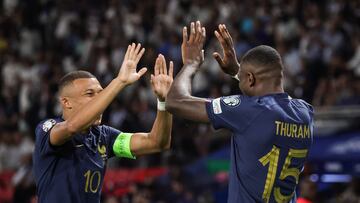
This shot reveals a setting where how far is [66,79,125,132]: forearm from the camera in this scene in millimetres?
5320

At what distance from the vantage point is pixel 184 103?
496cm

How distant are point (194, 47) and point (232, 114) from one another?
67 centimetres

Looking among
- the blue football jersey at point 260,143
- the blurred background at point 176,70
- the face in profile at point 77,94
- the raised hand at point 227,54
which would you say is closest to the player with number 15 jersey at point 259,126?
the blue football jersey at point 260,143

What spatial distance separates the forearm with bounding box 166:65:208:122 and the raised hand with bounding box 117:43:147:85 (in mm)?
451

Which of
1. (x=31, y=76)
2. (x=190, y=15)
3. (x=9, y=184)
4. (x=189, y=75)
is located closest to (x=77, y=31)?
(x=31, y=76)

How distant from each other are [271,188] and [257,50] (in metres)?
0.88

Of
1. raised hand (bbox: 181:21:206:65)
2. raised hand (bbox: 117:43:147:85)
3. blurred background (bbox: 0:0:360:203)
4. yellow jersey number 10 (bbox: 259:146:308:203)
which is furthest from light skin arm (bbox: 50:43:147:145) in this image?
blurred background (bbox: 0:0:360:203)

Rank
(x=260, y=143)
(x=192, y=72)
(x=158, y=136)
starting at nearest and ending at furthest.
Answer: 1. (x=260, y=143)
2. (x=192, y=72)
3. (x=158, y=136)

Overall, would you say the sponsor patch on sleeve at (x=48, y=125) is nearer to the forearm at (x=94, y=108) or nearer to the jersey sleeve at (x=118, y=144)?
the forearm at (x=94, y=108)

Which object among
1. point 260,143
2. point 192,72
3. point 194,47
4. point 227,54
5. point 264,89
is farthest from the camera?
point 227,54

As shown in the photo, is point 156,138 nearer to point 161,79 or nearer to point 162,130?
point 162,130

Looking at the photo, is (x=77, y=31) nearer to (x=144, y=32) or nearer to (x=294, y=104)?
(x=144, y=32)

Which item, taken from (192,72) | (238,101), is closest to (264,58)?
(238,101)

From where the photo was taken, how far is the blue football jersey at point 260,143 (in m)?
4.89
